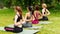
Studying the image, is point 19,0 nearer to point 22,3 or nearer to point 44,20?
point 22,3

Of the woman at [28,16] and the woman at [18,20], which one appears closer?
the woman at [18,20]

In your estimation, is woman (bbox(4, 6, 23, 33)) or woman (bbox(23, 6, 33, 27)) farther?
woman (bbox(23, 6, 33, 27))

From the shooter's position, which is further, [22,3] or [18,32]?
[22,3]

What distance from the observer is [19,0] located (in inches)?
860

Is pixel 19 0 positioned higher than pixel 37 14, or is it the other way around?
pixel 19 0

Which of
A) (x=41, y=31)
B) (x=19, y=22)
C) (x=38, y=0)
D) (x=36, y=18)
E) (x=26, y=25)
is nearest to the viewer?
(x=19, y=22)

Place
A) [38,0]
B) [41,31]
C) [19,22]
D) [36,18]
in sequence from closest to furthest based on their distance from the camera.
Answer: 1. [19,22]
2. [41,31]
3. [36,18]
4. [38,0]

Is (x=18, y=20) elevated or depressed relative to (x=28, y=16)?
depressed

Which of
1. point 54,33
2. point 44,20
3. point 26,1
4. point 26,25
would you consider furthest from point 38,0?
point 54,33

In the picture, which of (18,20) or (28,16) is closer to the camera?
(18,20)

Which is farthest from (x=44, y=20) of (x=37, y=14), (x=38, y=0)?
(x=38, y=0)

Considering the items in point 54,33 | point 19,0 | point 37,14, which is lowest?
point 54,33

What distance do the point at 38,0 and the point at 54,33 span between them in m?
12.2

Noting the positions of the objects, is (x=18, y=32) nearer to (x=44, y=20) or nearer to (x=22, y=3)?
(x=44, y=20)
